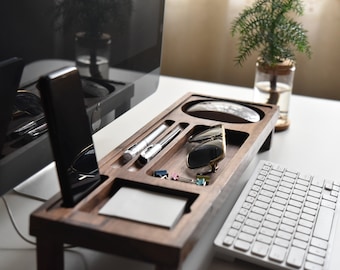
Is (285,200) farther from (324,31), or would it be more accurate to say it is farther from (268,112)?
(324,31)

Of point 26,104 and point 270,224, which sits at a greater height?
point 26,104

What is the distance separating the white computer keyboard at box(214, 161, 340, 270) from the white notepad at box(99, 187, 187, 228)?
10 centimetres

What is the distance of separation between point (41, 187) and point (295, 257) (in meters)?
0.44

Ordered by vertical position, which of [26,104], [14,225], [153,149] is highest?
[26,104]

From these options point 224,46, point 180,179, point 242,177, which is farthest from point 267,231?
point 224,46

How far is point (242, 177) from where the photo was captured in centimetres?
101

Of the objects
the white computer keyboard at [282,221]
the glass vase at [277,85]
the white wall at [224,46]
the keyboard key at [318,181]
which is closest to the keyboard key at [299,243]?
the white computer keyboard at [282,221]

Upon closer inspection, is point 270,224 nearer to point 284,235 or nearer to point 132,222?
point 284,235

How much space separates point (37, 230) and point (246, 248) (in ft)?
0.93

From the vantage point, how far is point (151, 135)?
0.91 metres

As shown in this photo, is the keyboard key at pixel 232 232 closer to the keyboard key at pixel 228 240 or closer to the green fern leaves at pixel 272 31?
the keyboard key at pixel 228 240

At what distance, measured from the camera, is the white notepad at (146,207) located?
2.05 feet

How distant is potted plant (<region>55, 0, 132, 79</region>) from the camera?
2.43 ft

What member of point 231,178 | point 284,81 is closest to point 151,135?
point 231,178
